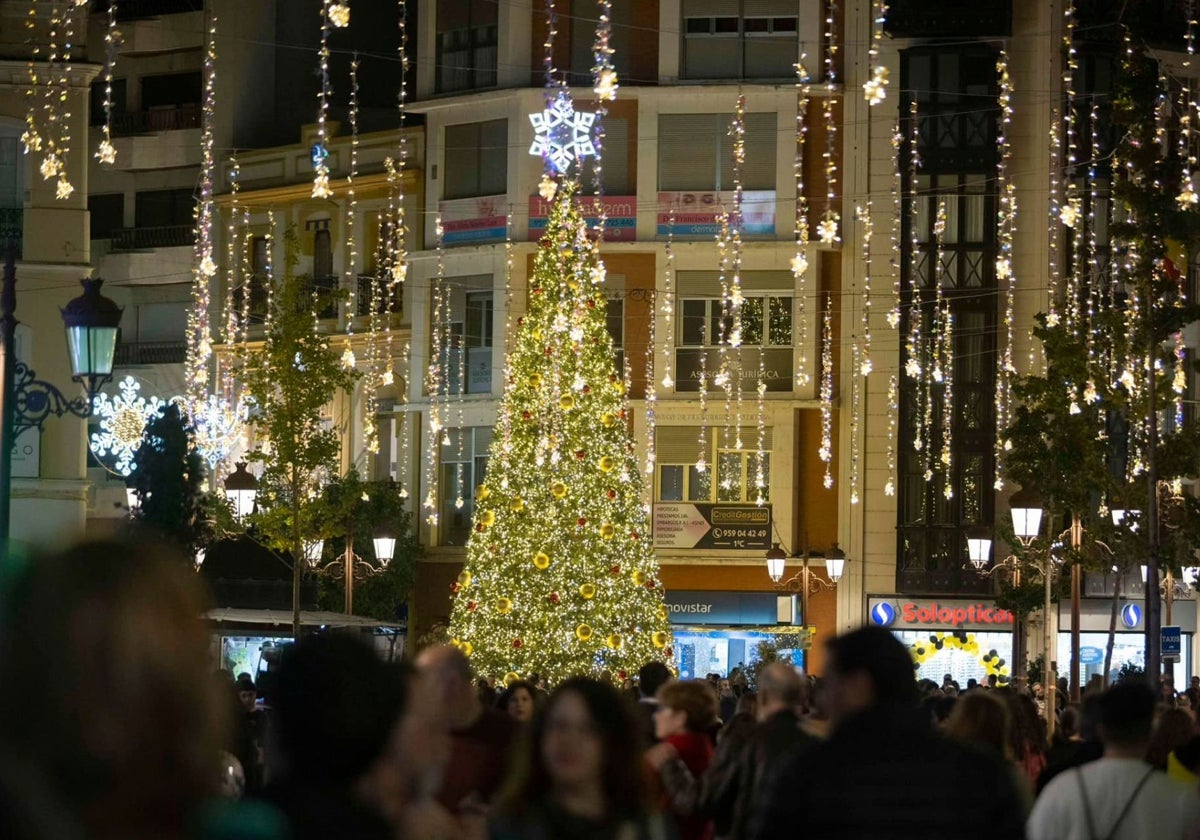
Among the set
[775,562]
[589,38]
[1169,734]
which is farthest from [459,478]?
[1169,734]

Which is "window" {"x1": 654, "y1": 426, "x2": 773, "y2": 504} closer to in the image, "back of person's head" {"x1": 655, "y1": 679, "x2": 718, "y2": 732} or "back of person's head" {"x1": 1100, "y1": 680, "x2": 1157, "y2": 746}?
"back of person's head" {"x1": 655, "y1": 679, "x2": 718, "y2": 732}

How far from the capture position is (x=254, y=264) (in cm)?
4947

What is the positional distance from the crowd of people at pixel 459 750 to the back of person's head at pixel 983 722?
0.04 ft

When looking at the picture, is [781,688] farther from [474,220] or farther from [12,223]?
[474,220]

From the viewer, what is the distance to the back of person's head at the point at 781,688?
8.44 m

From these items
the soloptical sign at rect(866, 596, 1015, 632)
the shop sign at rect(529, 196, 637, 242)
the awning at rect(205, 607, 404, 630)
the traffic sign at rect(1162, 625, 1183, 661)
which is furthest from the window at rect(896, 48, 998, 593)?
the awning at rect(205, 607, 404, 630)

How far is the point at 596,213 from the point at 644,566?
15.5 metres

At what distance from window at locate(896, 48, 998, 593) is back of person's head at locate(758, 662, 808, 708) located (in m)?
34.1

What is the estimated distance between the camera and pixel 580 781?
18.5ft

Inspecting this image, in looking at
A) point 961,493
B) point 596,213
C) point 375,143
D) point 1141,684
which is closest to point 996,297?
point 961,493

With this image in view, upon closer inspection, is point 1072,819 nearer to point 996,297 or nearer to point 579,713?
point 579,713

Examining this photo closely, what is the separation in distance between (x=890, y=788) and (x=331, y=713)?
4.79 ft

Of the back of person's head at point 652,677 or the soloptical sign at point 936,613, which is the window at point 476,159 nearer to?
the soloptical sign at point 936,613

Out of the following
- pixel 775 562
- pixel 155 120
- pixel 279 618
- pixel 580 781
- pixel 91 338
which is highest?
A: pixel 155 120
